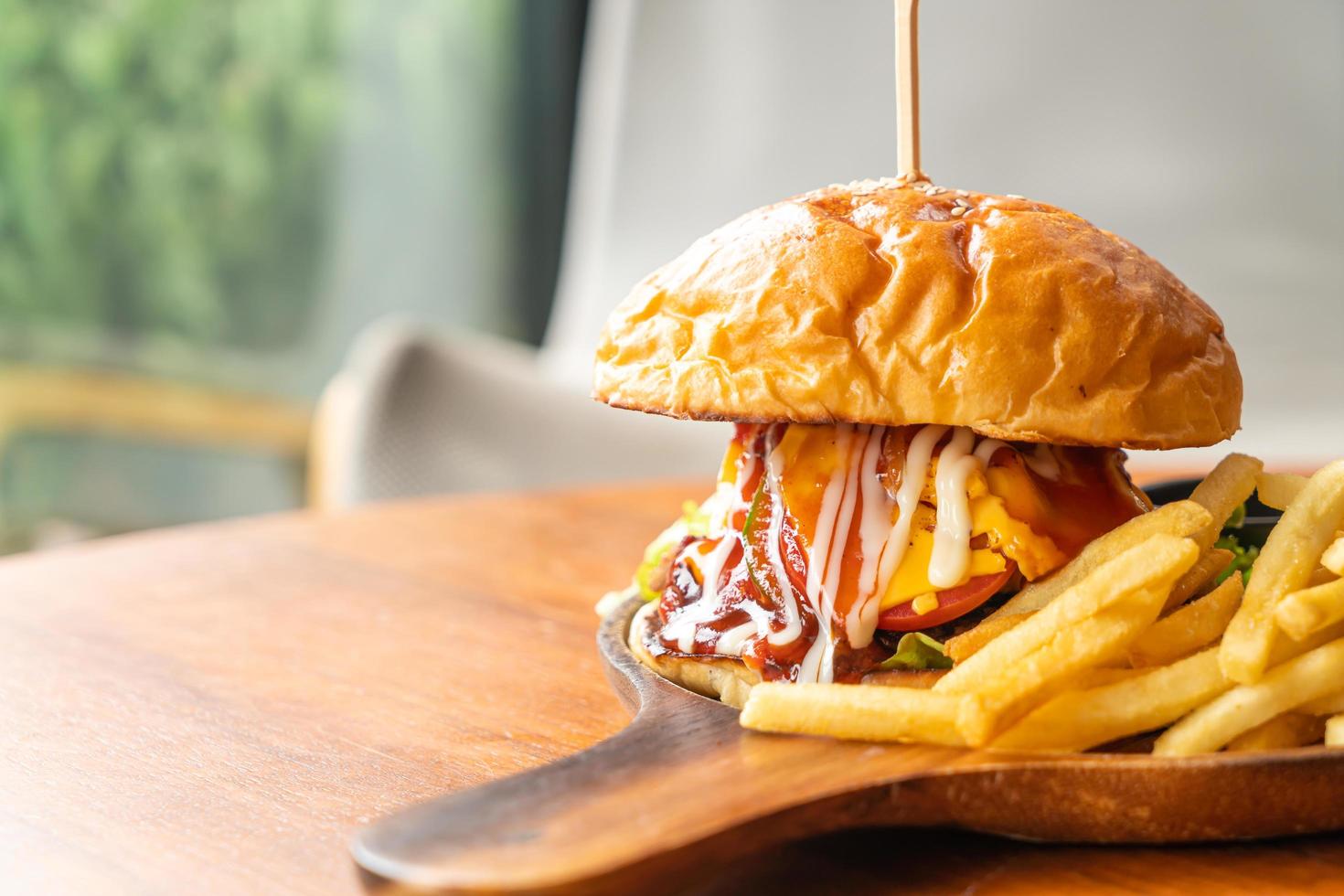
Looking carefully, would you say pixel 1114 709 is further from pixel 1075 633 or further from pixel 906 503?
pixel 906 503

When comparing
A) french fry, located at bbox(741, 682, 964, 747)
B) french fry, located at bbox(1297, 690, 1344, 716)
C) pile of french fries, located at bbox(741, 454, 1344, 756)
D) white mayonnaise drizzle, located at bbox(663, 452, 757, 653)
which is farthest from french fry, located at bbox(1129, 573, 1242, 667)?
white mayonnaise drizzle, located at bbox(663, 452, 757, 653)

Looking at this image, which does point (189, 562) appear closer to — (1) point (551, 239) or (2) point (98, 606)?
(2) point (98, 606)

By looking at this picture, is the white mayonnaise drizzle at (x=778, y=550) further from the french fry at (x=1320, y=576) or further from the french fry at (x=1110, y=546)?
the french fry at (x=1320, y=576)

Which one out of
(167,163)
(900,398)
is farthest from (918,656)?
(167,163)

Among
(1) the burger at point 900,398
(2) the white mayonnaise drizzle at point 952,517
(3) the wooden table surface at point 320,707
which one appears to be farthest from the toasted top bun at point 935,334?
(3) the wooden table surface at point 320,707

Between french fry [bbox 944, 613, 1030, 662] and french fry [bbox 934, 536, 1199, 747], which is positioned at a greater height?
french fry [bbox 934, 536, 1199, 747]

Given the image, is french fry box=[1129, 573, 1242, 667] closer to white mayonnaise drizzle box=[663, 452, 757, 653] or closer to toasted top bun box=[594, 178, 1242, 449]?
toasted top bun box=[594, 178, 1242, 449]
